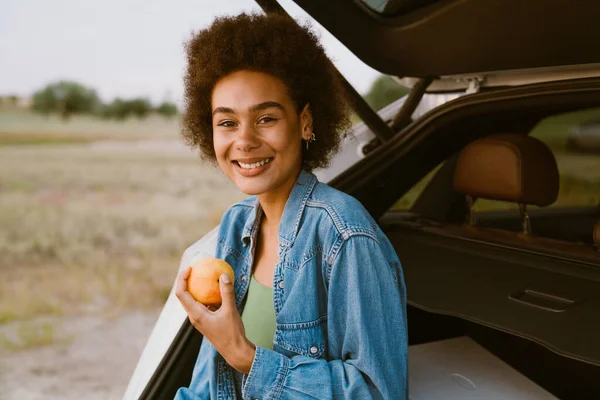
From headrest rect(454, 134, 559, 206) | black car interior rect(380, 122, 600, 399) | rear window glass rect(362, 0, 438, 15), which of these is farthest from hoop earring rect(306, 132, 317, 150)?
headrest rect(454, 134, 559, 206)

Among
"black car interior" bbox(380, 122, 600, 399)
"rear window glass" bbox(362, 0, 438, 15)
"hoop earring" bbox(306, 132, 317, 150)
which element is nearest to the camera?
"hoop earring" bbox(306, 132, 317, 150)

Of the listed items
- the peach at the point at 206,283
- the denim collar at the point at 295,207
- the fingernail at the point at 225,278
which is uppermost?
the denim collar at the point at 295,207

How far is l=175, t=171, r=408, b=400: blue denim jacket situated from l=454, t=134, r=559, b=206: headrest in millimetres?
910

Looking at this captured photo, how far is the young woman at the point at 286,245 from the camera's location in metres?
1.09

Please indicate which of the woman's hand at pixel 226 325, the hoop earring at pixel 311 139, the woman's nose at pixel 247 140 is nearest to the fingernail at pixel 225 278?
the woman's hand at pixel 226 325

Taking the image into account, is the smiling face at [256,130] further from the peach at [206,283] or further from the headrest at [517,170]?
the headrest at [517,170]

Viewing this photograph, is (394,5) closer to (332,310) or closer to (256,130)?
(256,130)

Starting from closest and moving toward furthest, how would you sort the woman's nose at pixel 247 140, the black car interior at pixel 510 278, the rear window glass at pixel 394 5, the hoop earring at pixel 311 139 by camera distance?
1. the woman's nose at pixel 247 140
2. the hoop earring at pixel 311 139
3. the black car interior at pixel 510 278
4. the rear window glass at pixel 394 5

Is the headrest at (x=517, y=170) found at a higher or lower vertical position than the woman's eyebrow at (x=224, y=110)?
lower

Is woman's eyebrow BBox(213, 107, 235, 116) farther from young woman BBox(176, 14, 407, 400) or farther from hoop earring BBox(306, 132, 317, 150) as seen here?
hoop earring BBox(306, 132, 317, 150)

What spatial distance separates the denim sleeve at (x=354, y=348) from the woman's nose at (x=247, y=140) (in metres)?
0.28

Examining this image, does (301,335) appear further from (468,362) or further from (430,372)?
(468,362)

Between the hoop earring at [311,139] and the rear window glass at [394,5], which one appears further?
the rear window glass at [394,5]

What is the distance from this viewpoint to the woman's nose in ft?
3.90
